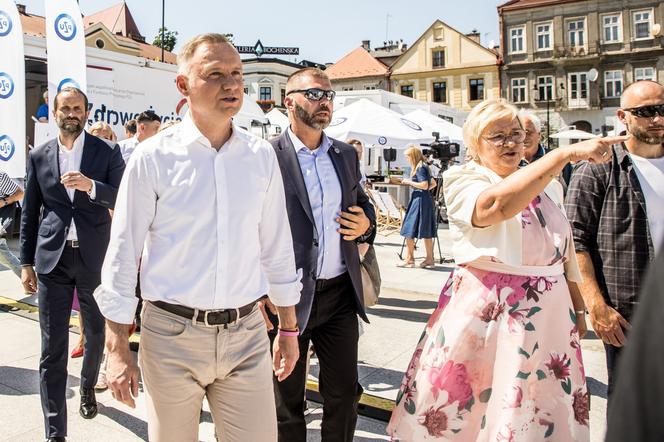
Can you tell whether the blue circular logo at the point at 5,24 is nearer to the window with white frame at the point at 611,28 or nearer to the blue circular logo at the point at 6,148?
the blue circular logo at the point at 6,148

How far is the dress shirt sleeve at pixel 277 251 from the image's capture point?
7.49 ft

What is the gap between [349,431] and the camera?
2.77m

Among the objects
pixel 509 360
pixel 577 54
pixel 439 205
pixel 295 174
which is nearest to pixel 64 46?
pixel 295 174

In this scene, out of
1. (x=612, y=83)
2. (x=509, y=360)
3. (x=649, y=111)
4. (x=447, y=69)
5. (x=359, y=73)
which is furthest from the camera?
(x=359, y=73)

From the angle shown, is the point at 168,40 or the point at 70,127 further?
the point at 168,40

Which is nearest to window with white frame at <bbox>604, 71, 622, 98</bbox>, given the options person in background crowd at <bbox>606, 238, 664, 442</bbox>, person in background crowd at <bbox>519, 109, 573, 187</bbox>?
person in background crowd at <bbox>519, 109, 573, 187</bbox>

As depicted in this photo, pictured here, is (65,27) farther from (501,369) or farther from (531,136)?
(501,369)

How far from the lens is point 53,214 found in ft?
11.3

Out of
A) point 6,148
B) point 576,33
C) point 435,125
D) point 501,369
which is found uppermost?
point 576,33

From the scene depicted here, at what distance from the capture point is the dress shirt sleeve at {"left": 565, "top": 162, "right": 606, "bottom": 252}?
275 centimetres

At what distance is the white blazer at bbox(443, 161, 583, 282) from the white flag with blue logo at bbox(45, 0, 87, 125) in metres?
6.29

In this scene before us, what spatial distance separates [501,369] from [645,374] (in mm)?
1878

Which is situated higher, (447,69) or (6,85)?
(447,69)

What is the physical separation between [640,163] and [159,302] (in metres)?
2.35
